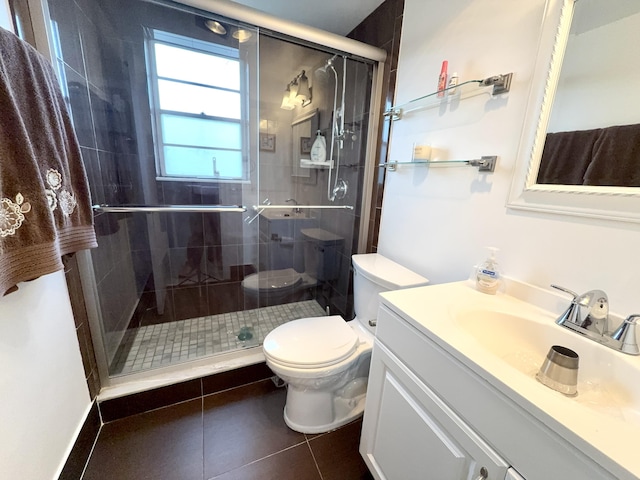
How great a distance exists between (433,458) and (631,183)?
0.91 metres

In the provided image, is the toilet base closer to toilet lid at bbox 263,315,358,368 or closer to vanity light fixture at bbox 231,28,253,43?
toilet lid at bbox 263,315,358,368

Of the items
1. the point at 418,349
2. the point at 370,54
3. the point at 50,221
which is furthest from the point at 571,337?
the point at 370,54

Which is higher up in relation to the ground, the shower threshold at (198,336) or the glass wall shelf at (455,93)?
the glass wall shelf at (455,93)

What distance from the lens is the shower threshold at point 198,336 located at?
5.06 ft

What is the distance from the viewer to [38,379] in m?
0.86

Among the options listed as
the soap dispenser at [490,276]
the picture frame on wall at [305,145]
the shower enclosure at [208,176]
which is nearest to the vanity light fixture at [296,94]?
the shower enclosure at [208,176]

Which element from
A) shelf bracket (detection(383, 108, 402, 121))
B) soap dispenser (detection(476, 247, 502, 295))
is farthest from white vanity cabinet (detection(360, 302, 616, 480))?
shelf bracket (detection(383, 108, 402, 121))

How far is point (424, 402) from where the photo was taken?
749 mm

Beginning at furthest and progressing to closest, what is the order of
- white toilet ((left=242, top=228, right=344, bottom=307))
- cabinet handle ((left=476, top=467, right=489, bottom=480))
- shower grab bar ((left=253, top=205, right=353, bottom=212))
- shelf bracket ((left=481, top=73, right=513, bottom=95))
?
white toilet ((left=242, top=228, right=344, bottom=307)) < shower grab bar ((left=253, top=205, right=353, bottom=212)) < shelf bracket ((left=481, top=73, right=513, bottom=95)) < cabinet handle ((left=476, top=467, right=489, bottom=480))

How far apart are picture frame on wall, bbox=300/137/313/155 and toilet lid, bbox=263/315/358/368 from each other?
138 cm

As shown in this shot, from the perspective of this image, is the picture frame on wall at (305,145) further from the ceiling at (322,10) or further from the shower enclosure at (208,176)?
the ceiling at (322,10)

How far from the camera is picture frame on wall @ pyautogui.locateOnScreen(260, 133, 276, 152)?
2.03 m

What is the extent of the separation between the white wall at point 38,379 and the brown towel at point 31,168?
7.0 inches

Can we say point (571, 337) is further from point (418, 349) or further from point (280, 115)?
point (280, 115)
